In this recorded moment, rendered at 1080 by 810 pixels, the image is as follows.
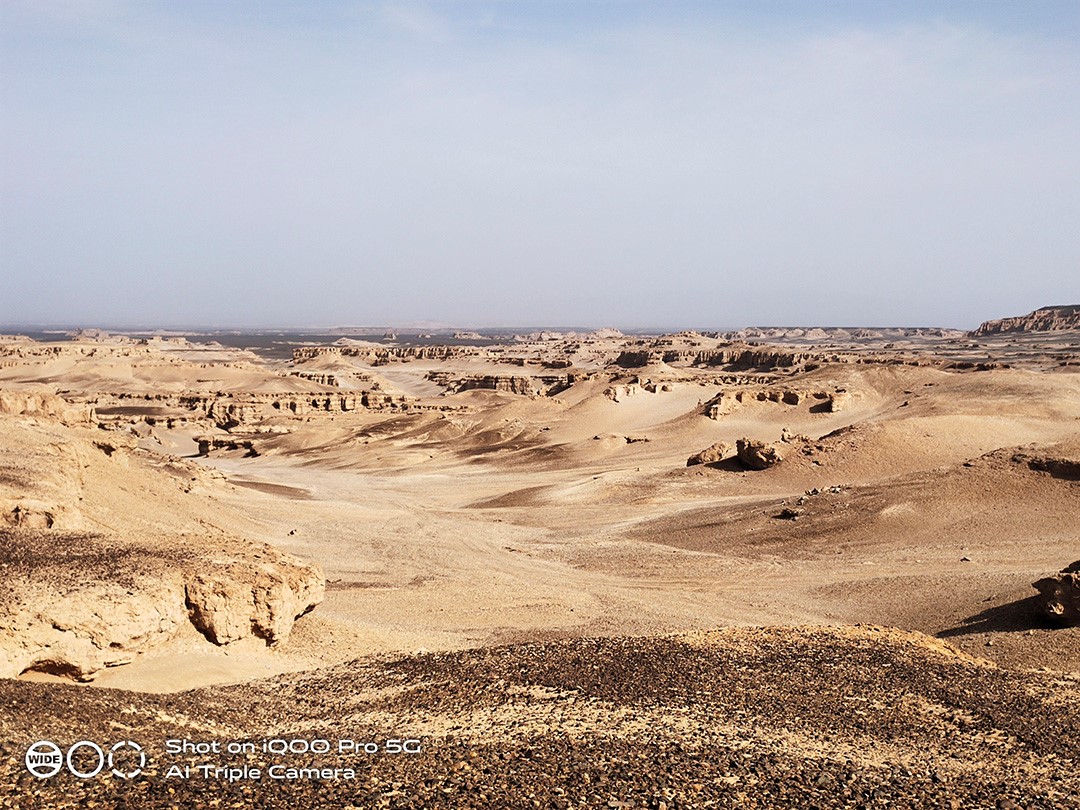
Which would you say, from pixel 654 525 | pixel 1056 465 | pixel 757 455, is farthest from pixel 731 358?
pixel 1056 465

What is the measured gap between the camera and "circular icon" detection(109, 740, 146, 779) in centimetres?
591

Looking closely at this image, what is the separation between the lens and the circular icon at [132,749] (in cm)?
591

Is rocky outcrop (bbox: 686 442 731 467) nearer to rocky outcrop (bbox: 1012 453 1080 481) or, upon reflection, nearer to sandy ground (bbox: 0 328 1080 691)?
sandy ground (bbox: 0 328 1080 691)

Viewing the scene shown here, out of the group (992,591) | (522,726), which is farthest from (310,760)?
(992,591)

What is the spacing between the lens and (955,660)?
10719 millimetres

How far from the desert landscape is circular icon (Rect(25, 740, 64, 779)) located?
0.06 metres

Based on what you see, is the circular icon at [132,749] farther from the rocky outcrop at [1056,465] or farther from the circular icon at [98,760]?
the rocky outcrop at [1056,465]

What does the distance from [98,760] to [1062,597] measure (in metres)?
13.6

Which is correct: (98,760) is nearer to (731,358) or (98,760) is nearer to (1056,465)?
(1056,465)

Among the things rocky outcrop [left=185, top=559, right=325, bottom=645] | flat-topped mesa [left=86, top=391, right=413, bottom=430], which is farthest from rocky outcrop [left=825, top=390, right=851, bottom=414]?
rocky outcrop [left=185, top=559, right=325, bottom=645]

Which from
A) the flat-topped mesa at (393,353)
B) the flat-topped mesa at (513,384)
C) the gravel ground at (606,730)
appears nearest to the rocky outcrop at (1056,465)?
the gravel ground at (606,730)

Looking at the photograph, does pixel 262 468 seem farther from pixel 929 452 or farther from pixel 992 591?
pixel 992 591

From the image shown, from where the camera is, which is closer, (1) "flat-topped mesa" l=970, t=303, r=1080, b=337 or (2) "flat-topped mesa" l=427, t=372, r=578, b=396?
(2) "flat-topped mesa" l=427, t=372, r=578, b=396

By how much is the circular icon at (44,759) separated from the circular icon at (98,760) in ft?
0.22
